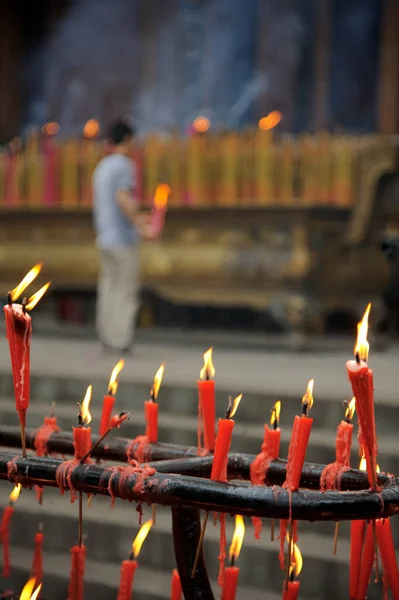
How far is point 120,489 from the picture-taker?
160 centimetres

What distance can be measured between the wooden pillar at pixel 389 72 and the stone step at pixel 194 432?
574 centimetres

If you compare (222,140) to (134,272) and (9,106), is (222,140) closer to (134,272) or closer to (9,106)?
(134,272)

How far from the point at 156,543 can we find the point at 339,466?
215 centimetres

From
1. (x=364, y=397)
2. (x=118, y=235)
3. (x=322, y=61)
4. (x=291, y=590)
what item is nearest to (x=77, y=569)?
(x=291, y=590)

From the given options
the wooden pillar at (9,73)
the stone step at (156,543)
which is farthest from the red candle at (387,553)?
the wooden pillar at (9,73)

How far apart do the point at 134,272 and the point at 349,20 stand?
15.8 ft

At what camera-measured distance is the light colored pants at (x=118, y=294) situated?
621 cm

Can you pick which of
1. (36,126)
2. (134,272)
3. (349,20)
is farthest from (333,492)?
(36,126)

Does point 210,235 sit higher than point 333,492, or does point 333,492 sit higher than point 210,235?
point 210,235

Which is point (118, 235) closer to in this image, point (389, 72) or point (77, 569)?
point (77, 569)

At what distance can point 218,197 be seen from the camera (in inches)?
281

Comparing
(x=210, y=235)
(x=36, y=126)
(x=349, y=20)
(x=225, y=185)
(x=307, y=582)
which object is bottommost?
(x=307, y=582)

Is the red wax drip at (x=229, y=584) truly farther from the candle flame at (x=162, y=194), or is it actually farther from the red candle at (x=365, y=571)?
the candle flame at (x=162, y=194)

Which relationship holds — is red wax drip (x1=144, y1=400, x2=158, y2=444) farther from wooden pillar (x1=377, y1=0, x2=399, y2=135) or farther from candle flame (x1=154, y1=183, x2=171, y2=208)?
wooden pillar (x1=377, y1=0, x2=399, y2=135)
